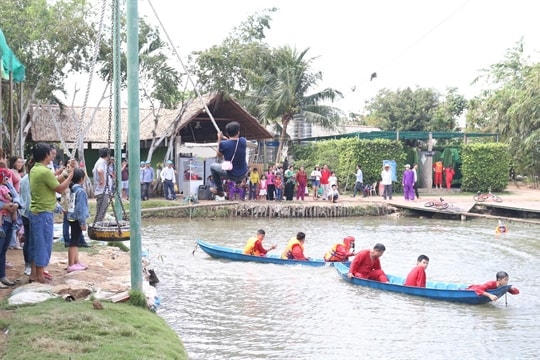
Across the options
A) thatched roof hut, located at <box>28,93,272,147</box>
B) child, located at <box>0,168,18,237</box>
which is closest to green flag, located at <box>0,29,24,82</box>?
child, located at <box>0,168,18,237</box>

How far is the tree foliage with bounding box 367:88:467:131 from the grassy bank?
128 ft

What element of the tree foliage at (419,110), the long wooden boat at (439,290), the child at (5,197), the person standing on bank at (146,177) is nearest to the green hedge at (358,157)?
the person standing on bank at (146,177)

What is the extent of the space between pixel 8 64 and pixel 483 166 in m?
25.5

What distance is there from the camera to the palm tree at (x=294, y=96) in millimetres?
35219

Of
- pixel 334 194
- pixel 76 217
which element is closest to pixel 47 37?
pixel 334 194

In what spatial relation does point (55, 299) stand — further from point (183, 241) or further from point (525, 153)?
point (525, 153)

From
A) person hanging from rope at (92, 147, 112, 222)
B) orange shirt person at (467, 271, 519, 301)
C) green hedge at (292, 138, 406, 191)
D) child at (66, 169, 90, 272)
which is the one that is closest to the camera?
child at (66, 169, 90, 272)

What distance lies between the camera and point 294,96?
116 feet

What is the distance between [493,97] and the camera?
3959cm

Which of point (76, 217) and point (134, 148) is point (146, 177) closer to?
point (76, 217)

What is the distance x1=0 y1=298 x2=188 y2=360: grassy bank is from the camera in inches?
242

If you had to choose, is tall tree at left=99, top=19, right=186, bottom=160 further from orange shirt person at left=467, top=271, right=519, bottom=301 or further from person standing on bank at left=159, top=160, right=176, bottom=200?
orange shirt person at left=467, top=271, right=519, bottom=301

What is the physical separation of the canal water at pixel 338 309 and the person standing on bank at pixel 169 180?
6.75 m

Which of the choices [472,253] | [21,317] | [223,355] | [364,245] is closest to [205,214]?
[364,245]
